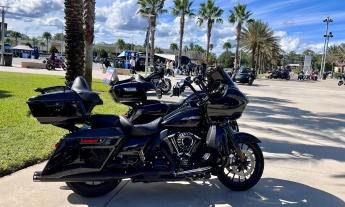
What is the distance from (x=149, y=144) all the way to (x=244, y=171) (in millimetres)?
1377

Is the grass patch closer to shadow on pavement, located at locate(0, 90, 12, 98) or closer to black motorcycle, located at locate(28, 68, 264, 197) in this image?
shadow on pavement, located at locate(0, 90, 12, 98)

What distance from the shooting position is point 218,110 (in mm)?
4879

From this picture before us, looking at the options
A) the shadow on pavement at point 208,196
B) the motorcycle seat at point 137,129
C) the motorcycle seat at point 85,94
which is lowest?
the shadow on pavement at point 208,196

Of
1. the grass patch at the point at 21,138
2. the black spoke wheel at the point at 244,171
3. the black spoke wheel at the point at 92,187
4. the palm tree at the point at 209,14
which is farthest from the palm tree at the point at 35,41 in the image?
the black spoke wheel at the point at 244,171

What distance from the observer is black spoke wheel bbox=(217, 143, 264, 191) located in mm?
5102

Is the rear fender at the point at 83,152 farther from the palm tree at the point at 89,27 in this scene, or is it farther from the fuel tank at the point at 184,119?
the palm tree at the point at 89,27

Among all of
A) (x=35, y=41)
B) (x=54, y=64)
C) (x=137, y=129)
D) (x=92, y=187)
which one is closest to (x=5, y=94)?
(x=92, y=187)

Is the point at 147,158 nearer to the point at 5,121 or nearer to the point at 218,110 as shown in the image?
the point at 218,110

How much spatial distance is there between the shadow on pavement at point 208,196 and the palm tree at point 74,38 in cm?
815

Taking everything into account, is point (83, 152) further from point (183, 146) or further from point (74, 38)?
point (74, 38)

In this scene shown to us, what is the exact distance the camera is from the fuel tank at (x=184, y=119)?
472 centimetres

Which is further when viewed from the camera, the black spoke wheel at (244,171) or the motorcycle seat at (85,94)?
the black spoke wheel at (244,171)

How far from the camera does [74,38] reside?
41.5ft

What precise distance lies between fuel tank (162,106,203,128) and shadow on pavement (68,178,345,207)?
87 cm
